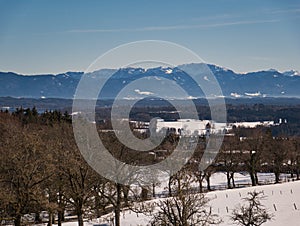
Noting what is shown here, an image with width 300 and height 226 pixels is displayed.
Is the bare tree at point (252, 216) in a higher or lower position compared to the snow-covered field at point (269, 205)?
higher

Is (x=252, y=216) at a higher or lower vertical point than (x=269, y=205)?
higher

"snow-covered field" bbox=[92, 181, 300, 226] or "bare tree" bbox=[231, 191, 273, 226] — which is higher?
"bare tree" bbox=[231, 191, 273, 226]

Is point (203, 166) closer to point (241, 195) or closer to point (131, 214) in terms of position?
point (241, 195)

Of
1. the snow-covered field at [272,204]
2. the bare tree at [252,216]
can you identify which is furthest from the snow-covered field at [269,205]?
the bare tree at [252,216]

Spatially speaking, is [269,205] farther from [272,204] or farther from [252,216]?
[252,216]

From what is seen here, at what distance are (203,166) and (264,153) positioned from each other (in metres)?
7.92

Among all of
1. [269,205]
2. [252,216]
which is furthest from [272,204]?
[252,216]

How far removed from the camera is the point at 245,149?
53.9 meters

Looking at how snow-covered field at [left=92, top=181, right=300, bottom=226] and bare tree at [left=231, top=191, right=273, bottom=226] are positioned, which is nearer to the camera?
bare tree at [left=231, top=191, right=273, bottom=226]

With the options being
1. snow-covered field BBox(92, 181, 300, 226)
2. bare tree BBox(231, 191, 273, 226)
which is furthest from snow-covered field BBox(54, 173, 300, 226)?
bare tree BBox(231, 191, 273, 226)

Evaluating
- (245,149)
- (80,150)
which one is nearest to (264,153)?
(245,149)

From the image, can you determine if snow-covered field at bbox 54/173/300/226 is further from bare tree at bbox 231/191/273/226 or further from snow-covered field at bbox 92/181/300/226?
bare tree at bbox 231/191/273/226

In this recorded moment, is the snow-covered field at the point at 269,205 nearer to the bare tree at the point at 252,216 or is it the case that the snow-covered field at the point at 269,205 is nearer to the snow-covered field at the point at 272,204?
the snow-covered field at the point at 272,204

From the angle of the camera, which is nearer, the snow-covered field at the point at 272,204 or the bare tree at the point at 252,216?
the bare tree at the point at 252,216
